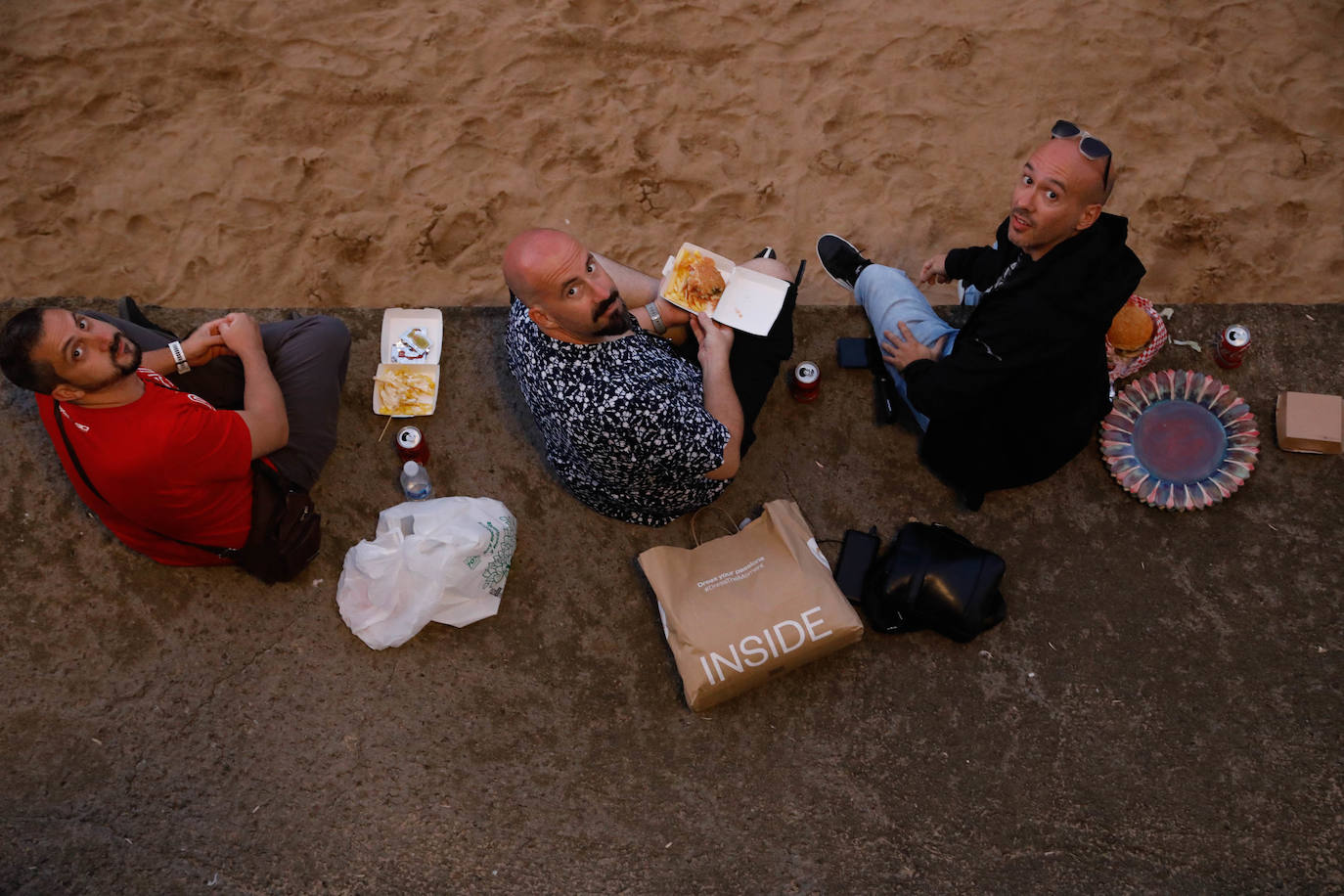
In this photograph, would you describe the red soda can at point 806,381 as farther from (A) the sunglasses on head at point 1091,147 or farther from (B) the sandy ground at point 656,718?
(A) the sunglasses on head at point 1091,147

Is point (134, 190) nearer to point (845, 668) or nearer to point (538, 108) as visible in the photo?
point (538, 108)

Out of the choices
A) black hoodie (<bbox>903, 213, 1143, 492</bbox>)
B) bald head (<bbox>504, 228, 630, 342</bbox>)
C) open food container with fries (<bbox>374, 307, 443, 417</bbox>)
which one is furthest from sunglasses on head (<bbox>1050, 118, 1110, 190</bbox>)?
open food container with fries (<bbox>374, 307, 443, 417</bbox>)

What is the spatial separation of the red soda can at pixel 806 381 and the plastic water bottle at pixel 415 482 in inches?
62.0

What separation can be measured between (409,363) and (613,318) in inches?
52.2

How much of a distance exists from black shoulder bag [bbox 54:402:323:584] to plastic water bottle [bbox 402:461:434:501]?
37 cm

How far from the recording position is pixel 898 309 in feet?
12.6

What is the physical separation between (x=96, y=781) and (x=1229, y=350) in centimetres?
474

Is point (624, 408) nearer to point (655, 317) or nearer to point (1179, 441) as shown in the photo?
point (655, 317)

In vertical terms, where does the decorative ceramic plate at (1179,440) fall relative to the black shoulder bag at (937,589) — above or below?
above

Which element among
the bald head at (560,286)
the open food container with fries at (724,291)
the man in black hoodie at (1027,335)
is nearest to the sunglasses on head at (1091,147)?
the man in black hoodie at (1027,335)

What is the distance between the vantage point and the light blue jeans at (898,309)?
3.75 meters

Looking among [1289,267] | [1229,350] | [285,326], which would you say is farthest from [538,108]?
[1289,267]

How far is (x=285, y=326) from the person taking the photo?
3.72 m

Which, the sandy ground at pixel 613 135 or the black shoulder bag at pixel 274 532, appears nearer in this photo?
the black shoulder bag at pixel 274 532
